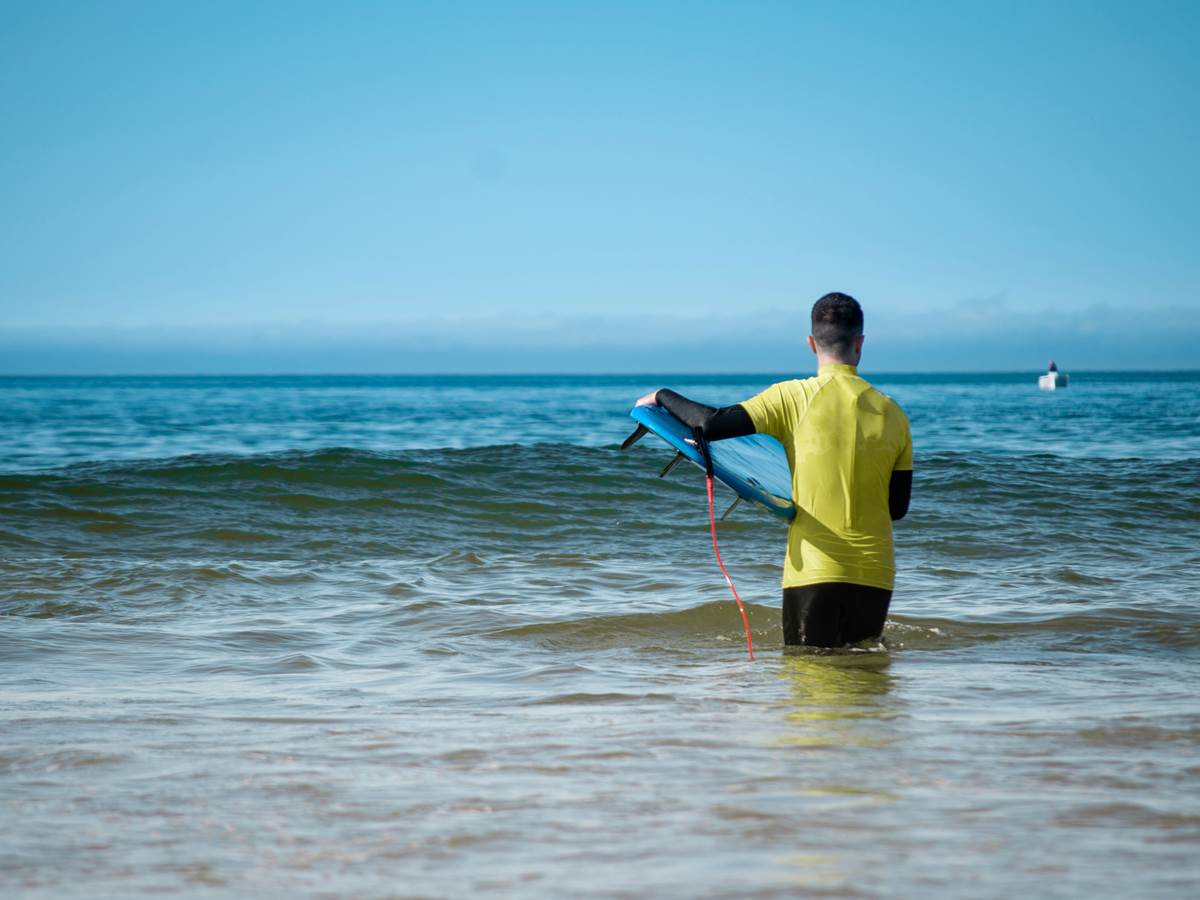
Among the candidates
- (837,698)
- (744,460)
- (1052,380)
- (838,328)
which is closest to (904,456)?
(838,328)

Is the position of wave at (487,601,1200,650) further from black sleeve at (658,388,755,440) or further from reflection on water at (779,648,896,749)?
black sleeve at (658,388,755,440)

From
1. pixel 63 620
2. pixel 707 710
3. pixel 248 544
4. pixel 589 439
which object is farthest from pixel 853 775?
pixel 589 439

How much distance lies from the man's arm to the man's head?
466mm

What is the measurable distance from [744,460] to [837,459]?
2.27ft

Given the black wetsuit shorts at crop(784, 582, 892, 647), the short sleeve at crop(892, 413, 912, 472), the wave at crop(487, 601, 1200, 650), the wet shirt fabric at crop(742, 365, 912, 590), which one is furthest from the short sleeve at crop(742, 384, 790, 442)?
the wave at crop(487, 601, 1200, 650)

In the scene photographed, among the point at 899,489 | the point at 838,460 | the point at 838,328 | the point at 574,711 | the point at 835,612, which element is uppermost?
the point at 838,328

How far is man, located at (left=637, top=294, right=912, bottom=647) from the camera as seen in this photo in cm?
466

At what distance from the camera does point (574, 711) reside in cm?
437

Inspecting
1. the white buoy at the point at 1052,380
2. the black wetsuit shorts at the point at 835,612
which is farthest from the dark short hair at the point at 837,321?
the white buoy at the point at 1052,380

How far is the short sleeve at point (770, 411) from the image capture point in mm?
4643

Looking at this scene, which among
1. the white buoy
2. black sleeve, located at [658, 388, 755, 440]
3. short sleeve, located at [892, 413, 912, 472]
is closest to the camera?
black sleeve, located at [658, 388, 755, 440]

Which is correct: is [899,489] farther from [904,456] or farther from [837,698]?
[837,698]

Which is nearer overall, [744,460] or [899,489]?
[899,489]

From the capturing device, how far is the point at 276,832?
2871 millimetres
